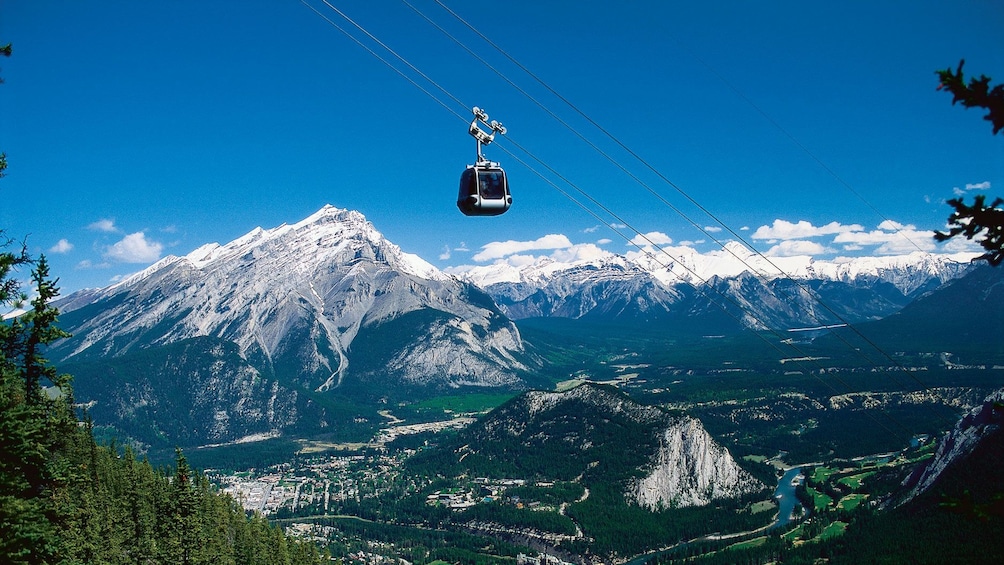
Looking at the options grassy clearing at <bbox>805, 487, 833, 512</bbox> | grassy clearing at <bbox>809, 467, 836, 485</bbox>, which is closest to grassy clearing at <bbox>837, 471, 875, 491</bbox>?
grassy clearing at <bbox>809, 467, 836, 485</bbox>

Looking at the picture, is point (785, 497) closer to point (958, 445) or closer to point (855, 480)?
point (855, 480)

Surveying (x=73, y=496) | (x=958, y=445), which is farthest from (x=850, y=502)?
(x=73, y=496)

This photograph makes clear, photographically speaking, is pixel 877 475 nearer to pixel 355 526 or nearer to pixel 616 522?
pixel 616 522

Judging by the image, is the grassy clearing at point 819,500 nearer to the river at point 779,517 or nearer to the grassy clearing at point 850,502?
the grassy clearing at point 850,502

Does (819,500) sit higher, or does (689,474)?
(689,474)

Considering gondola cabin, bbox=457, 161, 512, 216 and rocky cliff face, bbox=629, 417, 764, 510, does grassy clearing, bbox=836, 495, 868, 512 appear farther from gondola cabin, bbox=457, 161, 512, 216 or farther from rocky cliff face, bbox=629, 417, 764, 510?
gondola cabin, bbox=457, 161, 512, 216

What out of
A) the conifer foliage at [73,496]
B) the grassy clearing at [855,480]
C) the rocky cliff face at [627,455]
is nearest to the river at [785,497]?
the rocky cliff face at [627,455]

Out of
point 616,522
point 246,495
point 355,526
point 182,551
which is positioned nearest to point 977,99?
point 182,551
